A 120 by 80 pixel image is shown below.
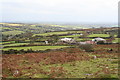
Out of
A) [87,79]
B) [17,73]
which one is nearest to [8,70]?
[17,73]

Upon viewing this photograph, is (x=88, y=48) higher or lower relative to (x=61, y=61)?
higher

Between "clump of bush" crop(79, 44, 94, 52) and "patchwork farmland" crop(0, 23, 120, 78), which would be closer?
"patchwork farmland" crop(0, 23, 120, 78)

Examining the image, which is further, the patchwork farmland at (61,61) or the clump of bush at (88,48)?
the clump of bush at (88,48)

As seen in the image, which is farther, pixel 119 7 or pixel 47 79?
pixel 47 79

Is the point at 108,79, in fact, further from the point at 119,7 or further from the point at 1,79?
the point at 1,79

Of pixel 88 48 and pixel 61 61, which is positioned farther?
pixel 88 48

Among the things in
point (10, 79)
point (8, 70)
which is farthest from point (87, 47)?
point (10, 79)

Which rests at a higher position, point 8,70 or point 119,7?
point 119,7

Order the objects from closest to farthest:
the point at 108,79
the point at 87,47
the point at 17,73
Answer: the point at 108,79, the point at 17,73, the point at 87,47

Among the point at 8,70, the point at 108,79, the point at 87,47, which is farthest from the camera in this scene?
the point at 87,47
